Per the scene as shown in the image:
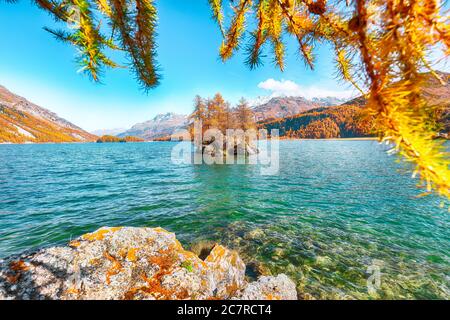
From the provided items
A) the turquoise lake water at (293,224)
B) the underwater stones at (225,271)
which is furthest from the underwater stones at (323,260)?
the underwater stones at (225,271)

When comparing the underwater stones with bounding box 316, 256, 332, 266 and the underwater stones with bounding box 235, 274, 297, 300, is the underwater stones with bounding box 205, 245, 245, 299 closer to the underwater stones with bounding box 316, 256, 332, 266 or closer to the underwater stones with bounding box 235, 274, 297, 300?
the underwater stones with bounding box 235, 274, 297, 300

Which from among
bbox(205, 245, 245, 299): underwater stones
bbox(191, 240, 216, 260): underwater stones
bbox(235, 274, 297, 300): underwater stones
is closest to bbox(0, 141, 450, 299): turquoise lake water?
bbox(191, 240, 216, 260): underwater stones

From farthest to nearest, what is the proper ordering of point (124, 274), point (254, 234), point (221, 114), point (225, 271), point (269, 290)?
point (221, 114), point (254, 234), point (225, 271), point (269, 290), point (124, 274)

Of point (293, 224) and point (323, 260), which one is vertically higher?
point (293, 224)

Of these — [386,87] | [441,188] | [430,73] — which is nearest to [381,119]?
[386,87]

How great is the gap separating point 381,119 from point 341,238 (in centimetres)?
935

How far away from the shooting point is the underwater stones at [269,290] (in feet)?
13.8

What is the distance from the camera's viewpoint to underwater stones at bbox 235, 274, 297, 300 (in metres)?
4.20

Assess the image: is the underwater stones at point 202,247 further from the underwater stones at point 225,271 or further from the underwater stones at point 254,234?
the underwater stones at point 254,234

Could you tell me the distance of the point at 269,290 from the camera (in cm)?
442

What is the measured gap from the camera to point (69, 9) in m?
1.64

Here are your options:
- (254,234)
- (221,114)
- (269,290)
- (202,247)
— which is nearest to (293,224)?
(254,234)

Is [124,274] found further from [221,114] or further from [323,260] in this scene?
[221,114]

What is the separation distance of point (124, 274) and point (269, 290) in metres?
3.27
